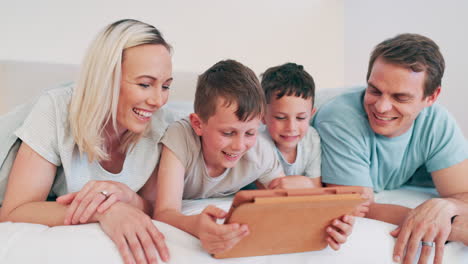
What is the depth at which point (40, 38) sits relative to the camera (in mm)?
2057

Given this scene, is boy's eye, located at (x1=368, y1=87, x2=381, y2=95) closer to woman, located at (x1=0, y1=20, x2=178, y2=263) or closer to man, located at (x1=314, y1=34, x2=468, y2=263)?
man, located at (x1=314, y1=34, x2=468, y2=263)

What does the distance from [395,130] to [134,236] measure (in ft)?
2.97

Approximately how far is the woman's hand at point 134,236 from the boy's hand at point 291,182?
0.49 m

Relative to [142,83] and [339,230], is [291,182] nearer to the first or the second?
[339,230]

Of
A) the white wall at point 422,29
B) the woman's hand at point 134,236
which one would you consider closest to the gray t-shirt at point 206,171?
the woman's hand at point 134,236

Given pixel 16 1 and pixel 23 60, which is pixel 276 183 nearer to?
pixel 23 60

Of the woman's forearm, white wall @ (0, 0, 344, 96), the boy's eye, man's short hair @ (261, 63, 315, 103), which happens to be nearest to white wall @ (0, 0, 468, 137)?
white wall @ (0, 0, 344, 96)

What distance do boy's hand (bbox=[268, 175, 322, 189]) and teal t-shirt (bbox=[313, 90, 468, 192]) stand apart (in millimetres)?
101

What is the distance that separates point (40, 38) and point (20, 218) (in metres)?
1.28

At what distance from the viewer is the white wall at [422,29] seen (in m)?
2.32

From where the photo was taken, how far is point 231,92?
117cm

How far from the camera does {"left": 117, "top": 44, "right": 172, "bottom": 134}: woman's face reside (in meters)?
1.13

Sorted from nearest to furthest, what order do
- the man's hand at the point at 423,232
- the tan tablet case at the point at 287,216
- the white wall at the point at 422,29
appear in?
the tan tablet case at the point at 287,216
the man's hand at the point at 423,232
the white wall at the point at 422,29

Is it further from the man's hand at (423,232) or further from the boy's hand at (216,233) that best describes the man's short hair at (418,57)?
the boy's hand at (216,233)
